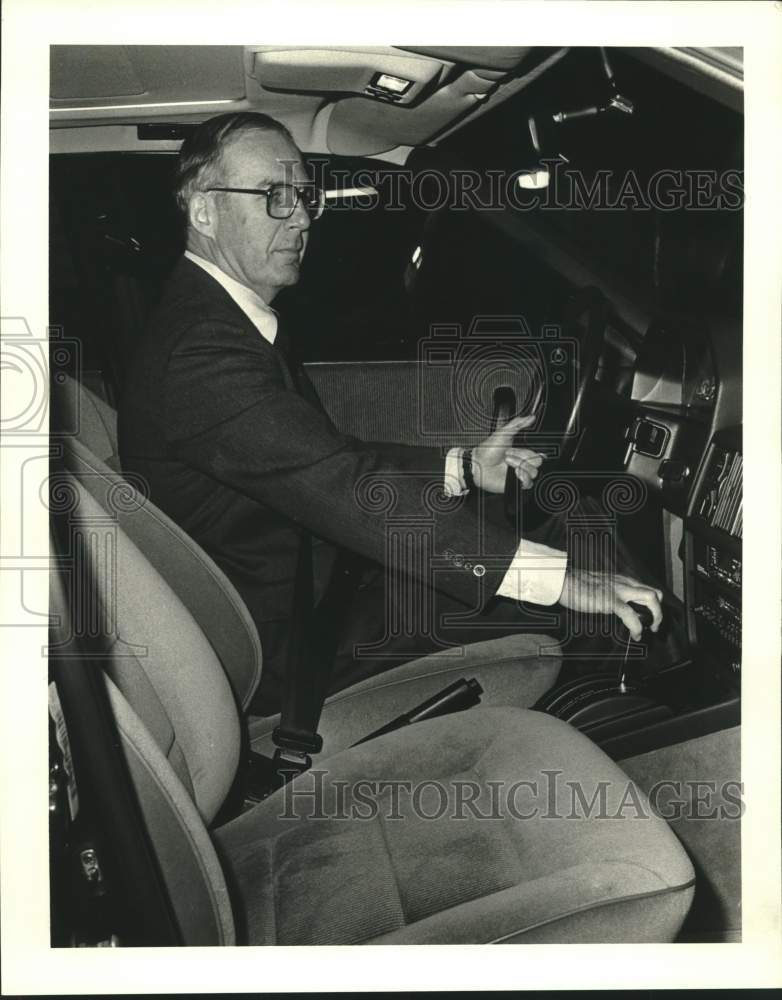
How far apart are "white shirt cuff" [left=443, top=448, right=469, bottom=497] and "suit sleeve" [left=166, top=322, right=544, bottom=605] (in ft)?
0.29

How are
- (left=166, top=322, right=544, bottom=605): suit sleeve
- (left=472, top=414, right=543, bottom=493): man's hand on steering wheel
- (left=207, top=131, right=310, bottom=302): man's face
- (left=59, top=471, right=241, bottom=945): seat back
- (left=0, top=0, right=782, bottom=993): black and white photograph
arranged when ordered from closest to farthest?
(left=59, top=471, right=241, bottom=945): seat back < (left=0, top=0, right=782, bottom=993): black and white photograph < (left=166, top=322, right=544, bottom=605): suit sleeve < (left=207, top=131, right=310, bottom=302): man's face < (left=472, top=414, right=543, bottom=493): man's hand on steering wheel

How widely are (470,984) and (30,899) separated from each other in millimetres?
463

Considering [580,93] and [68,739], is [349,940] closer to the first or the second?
[68,739]

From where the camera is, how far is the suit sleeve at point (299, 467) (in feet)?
3.15

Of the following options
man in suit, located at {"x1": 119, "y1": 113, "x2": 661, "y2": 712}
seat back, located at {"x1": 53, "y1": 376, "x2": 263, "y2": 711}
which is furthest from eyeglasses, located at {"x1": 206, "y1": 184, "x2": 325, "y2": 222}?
seat back, located at {"x1": 53, "y1": 376, "x2": 263, "y2": 711}

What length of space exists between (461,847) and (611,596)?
321mm

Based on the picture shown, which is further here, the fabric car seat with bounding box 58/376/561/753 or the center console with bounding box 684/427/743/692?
the center console with bounding box 684/427/743/692

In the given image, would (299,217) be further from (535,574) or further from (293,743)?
(293,743)

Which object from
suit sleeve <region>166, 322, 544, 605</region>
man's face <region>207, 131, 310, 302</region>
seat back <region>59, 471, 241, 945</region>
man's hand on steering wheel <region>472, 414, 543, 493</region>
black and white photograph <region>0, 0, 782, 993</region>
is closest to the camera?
seat back <region>59, 471, 241, 945</region>

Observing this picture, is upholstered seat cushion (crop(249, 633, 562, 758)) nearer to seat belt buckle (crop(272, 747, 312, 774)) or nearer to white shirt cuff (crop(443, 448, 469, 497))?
seat belt buckle (crop(272, 747, 312, 774))

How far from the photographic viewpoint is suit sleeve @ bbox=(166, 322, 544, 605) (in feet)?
3.15

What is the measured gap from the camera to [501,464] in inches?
50.8

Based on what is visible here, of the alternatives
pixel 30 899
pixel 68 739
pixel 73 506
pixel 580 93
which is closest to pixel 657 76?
A: pixel 580 93

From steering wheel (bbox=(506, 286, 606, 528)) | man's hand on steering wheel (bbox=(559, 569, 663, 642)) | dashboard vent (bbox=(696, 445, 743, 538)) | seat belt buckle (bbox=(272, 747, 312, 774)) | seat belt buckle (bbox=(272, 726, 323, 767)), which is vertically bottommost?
seat belt buckle (bbox=(272, 747, 312, 774))
